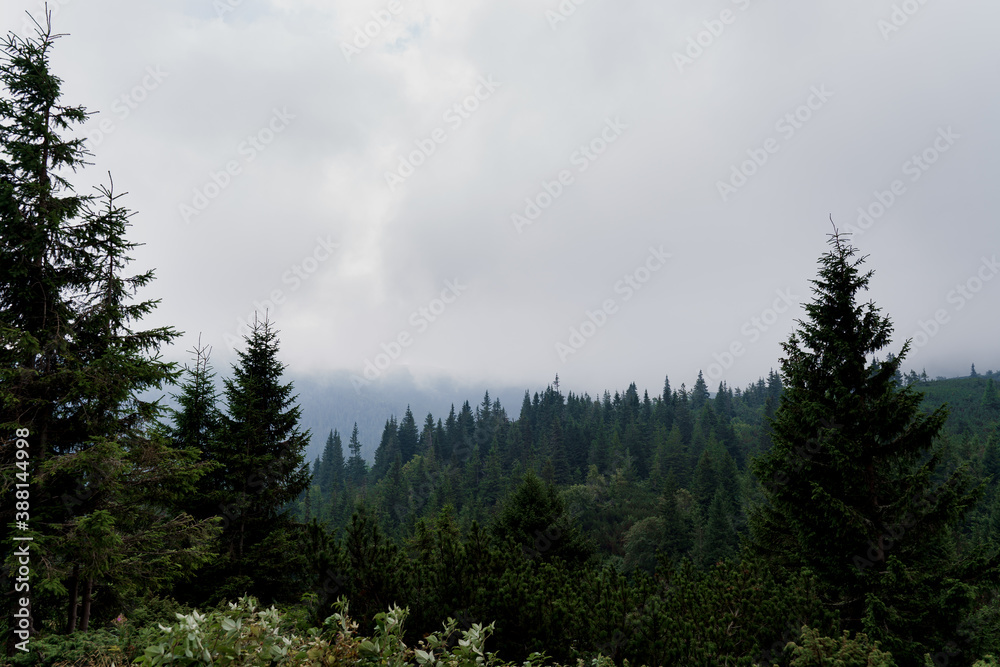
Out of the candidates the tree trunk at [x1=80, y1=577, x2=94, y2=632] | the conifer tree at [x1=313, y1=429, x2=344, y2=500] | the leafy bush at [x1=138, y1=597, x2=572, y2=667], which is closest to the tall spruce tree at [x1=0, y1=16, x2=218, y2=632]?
the tree trunk at [x1=80, y1=577, x2=94, y2=632]

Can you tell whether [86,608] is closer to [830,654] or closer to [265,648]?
[265,648]

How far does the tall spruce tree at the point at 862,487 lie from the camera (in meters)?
8.25

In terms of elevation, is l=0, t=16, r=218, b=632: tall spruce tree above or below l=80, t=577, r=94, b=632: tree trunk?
above

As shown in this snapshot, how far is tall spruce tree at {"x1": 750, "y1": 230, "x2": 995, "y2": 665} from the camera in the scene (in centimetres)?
825

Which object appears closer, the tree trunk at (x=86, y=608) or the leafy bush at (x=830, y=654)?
the leafy bush at (x=830, y=654)

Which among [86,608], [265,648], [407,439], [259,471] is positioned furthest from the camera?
[407,439]

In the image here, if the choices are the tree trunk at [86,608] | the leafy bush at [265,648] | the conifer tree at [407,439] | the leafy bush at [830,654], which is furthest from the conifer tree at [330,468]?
the leafy bush at [265,648]

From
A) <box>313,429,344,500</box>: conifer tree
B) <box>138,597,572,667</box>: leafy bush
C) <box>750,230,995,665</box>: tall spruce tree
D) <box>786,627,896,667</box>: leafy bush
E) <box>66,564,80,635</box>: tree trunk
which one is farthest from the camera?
<box>313,429,344,500</box>: conifer tree

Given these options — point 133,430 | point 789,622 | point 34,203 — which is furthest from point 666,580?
point 34,203

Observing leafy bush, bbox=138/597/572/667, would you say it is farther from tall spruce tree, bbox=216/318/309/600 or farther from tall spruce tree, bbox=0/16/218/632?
tall spruce tree, bbox=216/318/309/600

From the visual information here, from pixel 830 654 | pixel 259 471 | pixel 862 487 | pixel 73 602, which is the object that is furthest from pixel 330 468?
pixel 830 654

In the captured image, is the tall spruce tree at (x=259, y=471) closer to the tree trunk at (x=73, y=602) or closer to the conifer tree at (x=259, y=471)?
the conifer tree at (x=259, y=471)

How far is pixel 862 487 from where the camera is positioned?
941 centimetres

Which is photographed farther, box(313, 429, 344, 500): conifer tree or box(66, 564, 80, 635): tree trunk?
box(313, 429, 344, 500): conifer tree
